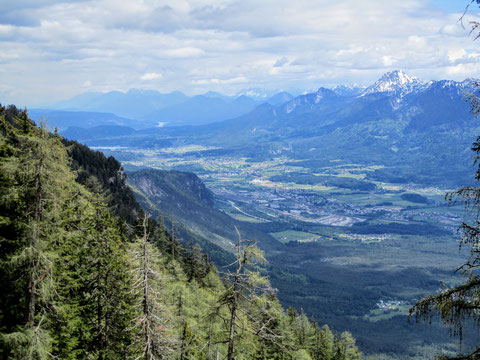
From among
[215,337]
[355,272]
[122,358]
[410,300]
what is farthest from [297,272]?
[122,358]

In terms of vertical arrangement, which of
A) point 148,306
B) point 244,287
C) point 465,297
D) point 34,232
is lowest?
point 148,306

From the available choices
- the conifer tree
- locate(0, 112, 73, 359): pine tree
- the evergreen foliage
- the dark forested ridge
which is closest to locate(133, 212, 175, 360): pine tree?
the dark forested ridge

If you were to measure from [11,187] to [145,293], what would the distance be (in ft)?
29.1

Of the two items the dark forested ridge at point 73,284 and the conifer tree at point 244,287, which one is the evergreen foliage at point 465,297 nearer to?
the dark forested ridge at point 73,284

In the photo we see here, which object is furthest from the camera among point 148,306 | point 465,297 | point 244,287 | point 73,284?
point 73,284

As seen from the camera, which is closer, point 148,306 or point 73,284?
point 148,306

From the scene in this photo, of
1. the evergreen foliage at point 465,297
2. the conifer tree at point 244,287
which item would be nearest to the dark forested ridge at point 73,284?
the conifer tree at point 244,287

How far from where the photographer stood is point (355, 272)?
18500cm

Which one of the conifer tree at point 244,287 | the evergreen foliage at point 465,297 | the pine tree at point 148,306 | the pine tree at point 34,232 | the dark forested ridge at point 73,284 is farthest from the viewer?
the pine tree at point 148,306

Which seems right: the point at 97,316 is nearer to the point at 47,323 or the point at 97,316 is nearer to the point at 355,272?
the point at 47,323

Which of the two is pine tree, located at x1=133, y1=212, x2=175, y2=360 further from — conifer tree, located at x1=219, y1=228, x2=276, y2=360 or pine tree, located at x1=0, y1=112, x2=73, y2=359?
conifer tree, located at x1=219, y1=228, x2=276, y2=360

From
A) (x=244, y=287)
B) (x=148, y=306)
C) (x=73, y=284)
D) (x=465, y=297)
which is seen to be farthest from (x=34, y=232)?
(x=465, y=297)

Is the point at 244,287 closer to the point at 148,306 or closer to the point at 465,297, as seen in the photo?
the point at 148,306

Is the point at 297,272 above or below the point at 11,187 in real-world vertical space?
below
